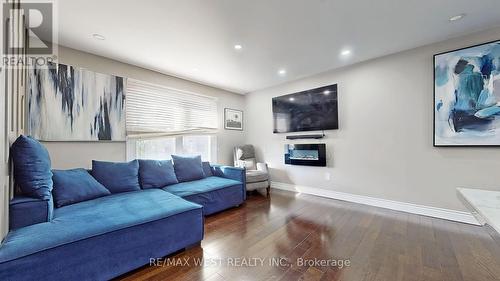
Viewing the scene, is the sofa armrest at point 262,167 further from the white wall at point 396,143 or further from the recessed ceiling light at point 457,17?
the recessed ceiling light at point 457,17

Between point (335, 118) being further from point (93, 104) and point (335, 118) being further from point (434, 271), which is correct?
point (93, 104)

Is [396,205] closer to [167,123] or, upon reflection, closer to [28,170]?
[167,123]

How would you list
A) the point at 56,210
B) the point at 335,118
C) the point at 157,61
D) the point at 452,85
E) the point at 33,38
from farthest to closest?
1. the point at 335,118
2. the point at 157,61
3. the point at 452,85
4. the point at 33,38
5. the point at 56,210

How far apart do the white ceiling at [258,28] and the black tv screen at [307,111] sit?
0.69 meters

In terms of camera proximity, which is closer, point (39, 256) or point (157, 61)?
point (39, 256)

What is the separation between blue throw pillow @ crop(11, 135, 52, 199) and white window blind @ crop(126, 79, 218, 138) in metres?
1.47

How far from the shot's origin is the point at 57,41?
243cm

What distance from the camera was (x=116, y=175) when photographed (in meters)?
2.52

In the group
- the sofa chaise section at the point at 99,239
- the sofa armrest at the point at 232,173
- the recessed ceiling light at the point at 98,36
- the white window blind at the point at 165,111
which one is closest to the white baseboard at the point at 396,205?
the sofa armrest at the point at 232,173

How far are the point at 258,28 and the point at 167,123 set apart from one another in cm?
234

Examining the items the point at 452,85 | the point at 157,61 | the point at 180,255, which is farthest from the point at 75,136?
the point at 452,85

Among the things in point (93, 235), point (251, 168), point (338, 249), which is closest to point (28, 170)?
point (93, 235)

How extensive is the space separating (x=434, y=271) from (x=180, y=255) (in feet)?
7.11

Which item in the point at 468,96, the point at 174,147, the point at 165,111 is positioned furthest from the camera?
the point at 174,147
